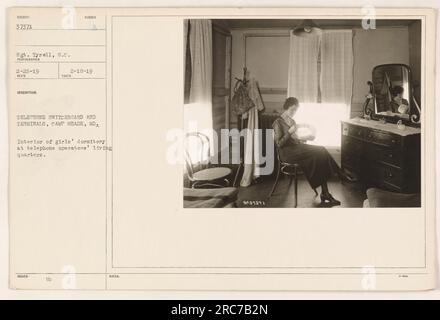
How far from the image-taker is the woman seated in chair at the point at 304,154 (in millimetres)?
1000

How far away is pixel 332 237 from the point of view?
1.01 metres

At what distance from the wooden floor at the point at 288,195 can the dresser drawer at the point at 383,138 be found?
0.37 feet

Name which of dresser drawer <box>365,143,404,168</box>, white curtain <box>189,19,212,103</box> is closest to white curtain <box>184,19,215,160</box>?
white curtain <box>189,19,212,103</box>

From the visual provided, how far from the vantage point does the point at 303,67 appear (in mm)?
974

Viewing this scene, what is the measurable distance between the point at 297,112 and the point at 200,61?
9.4 inches

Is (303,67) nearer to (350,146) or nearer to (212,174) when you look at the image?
(350,146)

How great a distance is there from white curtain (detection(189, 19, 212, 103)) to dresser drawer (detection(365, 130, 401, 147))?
1.22ft

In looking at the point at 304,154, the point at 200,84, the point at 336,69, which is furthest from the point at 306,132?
the point at 200,84

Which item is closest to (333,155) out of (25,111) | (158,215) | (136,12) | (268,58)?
(268,58)

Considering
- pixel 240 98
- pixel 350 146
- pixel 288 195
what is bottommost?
pixel 288 195

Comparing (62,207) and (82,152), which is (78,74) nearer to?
(82,152)

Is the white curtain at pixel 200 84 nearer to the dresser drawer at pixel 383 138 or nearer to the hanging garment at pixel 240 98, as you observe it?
the hanging garment at pixel 240 98

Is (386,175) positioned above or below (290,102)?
below

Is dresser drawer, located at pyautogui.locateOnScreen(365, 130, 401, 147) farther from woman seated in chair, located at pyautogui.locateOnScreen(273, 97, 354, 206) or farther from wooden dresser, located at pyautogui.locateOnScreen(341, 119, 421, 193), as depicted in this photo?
woman seated in chair, located at pyautogui.locateOnScreen(273, 97, 354, 206)
